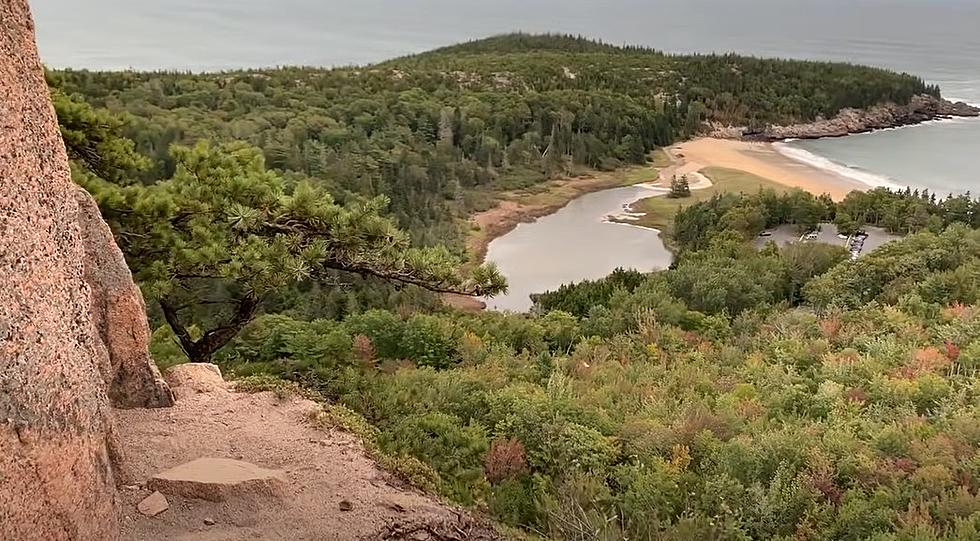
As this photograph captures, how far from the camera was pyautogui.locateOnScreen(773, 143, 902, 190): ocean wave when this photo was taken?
41.1 meters

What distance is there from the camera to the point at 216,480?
543cm

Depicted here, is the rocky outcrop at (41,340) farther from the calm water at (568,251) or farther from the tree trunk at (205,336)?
the calm water at (568,251)

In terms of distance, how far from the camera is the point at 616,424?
8.45 m

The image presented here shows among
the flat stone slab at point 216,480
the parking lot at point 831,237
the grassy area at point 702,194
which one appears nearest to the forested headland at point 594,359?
the flat stone slab at point 216,480

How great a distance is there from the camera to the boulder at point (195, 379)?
7.24 m

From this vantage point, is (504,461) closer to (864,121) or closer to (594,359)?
(594,359)

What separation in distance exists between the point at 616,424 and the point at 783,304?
12204mm

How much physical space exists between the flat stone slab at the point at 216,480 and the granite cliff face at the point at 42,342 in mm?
388

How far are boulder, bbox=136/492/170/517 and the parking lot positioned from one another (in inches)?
985

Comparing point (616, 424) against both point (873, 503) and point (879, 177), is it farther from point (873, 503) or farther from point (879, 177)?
point (879, 177)

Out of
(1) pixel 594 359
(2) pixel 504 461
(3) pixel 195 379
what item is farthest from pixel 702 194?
(3) pixel 195 379

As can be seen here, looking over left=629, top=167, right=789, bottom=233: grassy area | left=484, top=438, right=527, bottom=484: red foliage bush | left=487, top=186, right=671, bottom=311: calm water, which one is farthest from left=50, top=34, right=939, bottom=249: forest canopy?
left=484, top=438, right=527, bottom=484: red foliage bush

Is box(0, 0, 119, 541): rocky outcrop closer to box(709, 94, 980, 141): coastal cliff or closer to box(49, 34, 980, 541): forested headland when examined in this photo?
box(49, 34, 980, 541): forested headland

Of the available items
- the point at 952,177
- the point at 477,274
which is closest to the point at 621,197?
the point at 952,177
